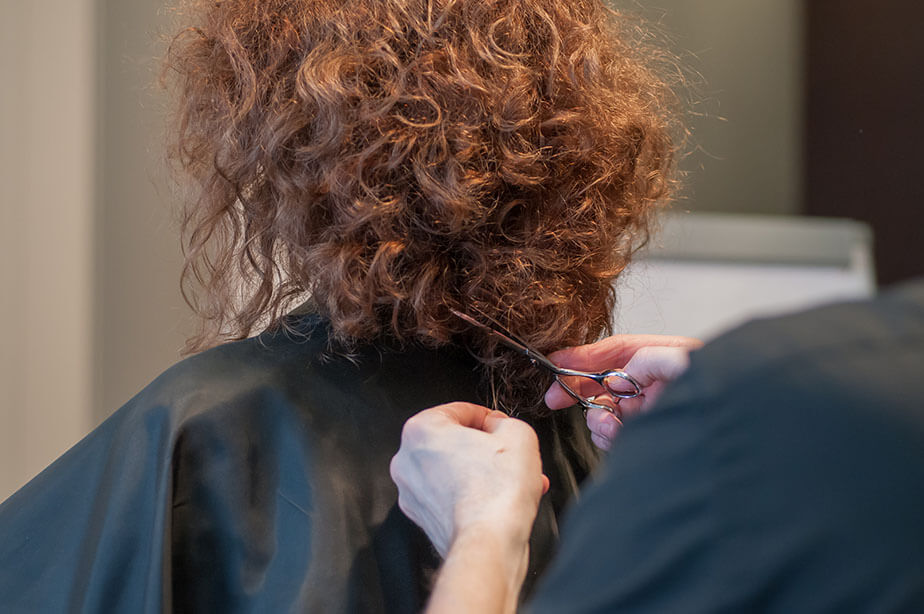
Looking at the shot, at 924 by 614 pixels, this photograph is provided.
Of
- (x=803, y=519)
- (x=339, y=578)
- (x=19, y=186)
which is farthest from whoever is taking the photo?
(x=19, y=186)

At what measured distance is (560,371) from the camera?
2.53ft

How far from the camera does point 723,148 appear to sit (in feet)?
6.01

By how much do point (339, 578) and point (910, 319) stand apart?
1.62 feet

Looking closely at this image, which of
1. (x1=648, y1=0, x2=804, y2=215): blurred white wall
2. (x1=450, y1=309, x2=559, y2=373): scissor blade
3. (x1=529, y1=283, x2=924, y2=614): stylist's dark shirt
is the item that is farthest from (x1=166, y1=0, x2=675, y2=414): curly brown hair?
(x1=648, y1=0, x2=804, y2=215): blurred white wall

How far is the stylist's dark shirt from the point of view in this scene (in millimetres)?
289

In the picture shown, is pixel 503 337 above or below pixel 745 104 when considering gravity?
below

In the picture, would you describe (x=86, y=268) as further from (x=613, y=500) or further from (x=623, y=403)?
(x=613, y=500)

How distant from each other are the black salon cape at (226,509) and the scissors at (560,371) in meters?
0.12

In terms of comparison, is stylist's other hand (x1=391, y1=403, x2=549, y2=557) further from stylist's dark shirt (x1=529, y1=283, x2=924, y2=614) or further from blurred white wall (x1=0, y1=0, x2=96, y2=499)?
blurred white wall (x1=0, y1=0, x2=96, y2=499)

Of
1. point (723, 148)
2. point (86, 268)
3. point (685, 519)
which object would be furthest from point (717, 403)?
point (723, 148)

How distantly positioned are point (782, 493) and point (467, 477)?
0.33 m

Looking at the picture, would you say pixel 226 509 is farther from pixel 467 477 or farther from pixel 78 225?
pixel 78 225

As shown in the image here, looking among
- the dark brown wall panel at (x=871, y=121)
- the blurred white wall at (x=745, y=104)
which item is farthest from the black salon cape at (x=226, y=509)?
the dark brown wall panel at (x=871, y=121)

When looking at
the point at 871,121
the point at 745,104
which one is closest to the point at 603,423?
the point at 745,104
